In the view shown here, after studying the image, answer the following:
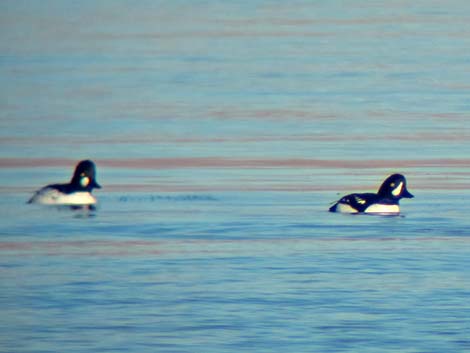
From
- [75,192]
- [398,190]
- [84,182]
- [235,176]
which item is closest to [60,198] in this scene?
[75,192]

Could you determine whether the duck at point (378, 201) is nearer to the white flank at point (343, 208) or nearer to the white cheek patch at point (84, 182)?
the white flank at point (343, 208)

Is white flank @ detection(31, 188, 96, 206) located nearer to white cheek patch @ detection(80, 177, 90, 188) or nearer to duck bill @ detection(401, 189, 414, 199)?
white cheek patch @ detection(80, 177, 90, 188)

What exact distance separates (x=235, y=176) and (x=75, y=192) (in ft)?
9.69

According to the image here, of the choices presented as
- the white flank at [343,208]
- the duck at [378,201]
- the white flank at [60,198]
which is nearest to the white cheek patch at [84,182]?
the white flank at [60,198]

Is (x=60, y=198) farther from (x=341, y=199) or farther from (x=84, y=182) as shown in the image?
(x=341, y=199)

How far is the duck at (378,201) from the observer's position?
19.4m

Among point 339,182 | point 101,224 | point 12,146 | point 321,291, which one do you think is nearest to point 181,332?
point 321,291

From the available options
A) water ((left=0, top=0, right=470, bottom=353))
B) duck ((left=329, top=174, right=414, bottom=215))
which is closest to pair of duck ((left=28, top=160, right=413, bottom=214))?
duck ((left=329, top=174, right=414, bottom=215))

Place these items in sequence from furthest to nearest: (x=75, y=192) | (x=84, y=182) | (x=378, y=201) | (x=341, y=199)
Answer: (x=84, y=182) < (x=75, y=192) < (x=378, y=201) < (x=341, y=199)

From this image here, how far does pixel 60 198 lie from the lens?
834 inches

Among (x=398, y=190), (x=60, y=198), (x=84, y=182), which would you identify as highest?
(x=84, y=182)

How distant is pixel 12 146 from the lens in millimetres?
27391

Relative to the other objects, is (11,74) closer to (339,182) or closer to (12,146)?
(12,146)

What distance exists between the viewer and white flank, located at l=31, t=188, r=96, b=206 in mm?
20516
